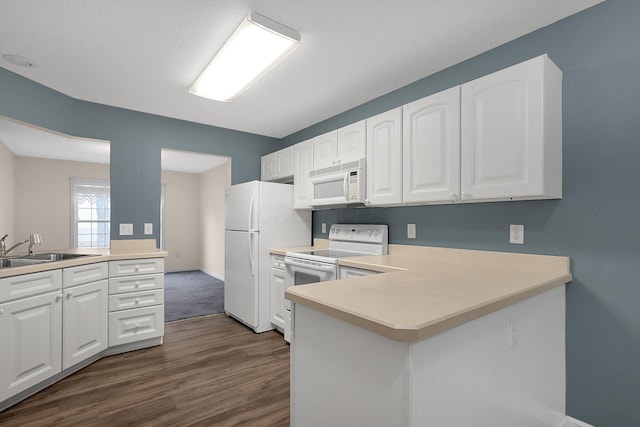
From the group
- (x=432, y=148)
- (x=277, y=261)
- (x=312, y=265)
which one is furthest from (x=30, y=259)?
(x=432, y=148)

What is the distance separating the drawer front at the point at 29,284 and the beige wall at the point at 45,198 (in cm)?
487

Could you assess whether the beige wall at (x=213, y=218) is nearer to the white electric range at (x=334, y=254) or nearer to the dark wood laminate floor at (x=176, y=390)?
the dark wood laminate floor at (x=176, y=390)

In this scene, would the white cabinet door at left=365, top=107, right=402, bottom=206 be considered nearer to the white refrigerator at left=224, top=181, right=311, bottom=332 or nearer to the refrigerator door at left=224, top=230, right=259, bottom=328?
the white refrigerator at left=224, top=181, right=311, bottom=332

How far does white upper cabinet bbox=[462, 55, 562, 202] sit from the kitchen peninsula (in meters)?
0.52

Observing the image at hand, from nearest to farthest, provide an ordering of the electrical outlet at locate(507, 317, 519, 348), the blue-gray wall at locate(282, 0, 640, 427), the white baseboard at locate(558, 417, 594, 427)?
the electrical outlet at locate(507, 317, 519, 348) < the blue-gray wall at locate(282, 0, 640, 427) < the white baseboard at locate(558, 417, 594, 427)

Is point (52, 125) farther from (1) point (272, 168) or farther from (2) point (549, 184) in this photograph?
(2) point (549, 184)

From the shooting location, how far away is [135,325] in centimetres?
293

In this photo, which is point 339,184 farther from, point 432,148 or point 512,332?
point 512,332

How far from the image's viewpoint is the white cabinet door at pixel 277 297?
3.26 meters

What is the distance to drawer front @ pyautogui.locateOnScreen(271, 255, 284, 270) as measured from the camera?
3295 millimetres

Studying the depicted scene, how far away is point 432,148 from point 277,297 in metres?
2.17

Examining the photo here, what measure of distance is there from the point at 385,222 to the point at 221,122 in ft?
7.75

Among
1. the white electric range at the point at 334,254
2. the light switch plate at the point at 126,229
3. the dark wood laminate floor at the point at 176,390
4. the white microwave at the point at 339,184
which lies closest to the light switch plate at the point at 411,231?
the white electric range at the point at 334,254

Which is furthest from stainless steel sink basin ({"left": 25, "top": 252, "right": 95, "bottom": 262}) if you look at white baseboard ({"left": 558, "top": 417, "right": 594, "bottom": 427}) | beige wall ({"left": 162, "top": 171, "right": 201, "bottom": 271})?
beige wall ({"left": 162, "top": 171, "right": 201, "bottom": 271})
